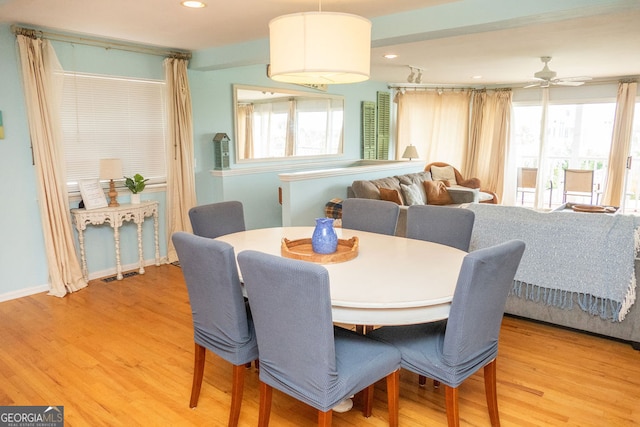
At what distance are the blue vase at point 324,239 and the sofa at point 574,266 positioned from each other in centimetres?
139

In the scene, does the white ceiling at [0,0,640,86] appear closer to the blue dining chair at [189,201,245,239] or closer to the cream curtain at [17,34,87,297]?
the cream curtain at [17,34,87,297]

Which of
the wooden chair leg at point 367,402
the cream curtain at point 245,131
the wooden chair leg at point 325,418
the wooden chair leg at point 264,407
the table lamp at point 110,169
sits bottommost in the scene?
the wooden chair leg at point 367,402

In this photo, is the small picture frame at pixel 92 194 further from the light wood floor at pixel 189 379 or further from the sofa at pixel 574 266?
the sofa at pixel 574 266

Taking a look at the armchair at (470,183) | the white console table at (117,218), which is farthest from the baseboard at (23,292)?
the armchair at (470,183)

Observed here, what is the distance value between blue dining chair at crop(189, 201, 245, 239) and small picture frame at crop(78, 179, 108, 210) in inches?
64.3

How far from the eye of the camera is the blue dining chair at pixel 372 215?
3.00 meters

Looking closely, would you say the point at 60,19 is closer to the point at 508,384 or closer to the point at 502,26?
the point at 502,26

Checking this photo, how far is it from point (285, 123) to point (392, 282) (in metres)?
4.43

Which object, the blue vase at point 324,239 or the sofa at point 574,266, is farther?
the sofa at point 574,266

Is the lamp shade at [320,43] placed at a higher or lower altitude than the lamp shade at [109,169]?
higher

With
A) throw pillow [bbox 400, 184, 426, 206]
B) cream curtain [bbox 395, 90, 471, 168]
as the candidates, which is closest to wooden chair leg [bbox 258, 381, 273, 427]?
throw pillow [bbox 400, 184, 426, 206]

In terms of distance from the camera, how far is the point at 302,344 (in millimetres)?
1655

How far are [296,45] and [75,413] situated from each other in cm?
210

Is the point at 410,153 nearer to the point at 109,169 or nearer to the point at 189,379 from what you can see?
the point at 109,169
